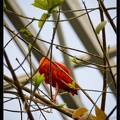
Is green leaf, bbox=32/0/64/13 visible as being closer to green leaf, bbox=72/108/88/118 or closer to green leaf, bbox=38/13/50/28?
green leaf, bbox=38/13/50/28

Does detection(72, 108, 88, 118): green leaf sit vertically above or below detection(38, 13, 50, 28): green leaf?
below

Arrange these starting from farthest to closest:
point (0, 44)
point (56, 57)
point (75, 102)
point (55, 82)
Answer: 1. point (75, 102)
2. point (56, 57)
3. point (55, 82)
4. point (0, 44)

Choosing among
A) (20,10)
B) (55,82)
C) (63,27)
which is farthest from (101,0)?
(63,27)

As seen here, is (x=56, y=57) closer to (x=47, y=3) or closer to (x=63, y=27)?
(x=63, y=27)

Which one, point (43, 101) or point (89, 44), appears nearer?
point (43, 101)

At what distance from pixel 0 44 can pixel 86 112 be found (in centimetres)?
32

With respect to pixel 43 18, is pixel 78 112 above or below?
below

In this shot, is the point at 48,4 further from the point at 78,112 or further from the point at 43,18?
the point at 78,112

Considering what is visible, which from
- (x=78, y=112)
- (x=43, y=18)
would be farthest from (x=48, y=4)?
(x=78, y=112)

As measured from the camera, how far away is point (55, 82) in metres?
2.06

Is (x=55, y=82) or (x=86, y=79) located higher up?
(x=86, y=79)

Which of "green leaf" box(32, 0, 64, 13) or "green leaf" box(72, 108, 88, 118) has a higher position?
"green leaf" box(32, 0, 64, 13)

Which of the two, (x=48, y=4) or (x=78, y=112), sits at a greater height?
(x=48, y=4)

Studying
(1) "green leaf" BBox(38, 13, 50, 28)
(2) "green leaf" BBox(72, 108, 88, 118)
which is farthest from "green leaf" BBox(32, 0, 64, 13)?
(2) "green leaf" BBox(72, 108, 88, 118)
